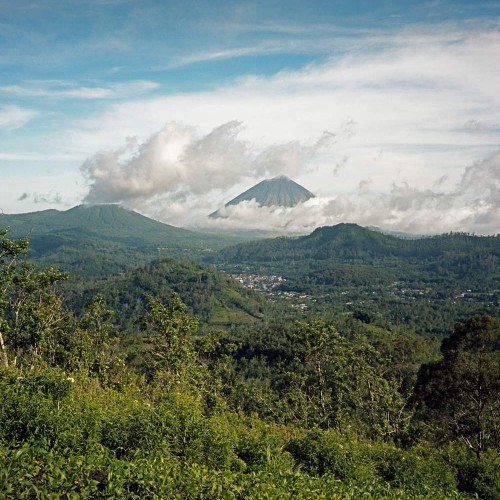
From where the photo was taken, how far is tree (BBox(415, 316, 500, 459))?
658 inches

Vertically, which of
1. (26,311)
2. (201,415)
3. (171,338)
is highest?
(26,311)

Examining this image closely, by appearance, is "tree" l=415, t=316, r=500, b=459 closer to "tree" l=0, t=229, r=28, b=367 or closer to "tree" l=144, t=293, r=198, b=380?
"tree" l=144, t=293, r=198, b=380

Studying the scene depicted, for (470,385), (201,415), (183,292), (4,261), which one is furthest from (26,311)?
(183,292)

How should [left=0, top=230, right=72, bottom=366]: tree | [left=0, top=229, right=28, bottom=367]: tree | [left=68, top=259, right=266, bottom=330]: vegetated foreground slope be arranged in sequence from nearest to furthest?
1. [left=0, top=229, right=28, bottom=367]: tree
2. [left=0, top=230, right=72, bottom=366]: tree
3. [left=68, top=259, right=266, bottom=330]: vegetated foreground slope

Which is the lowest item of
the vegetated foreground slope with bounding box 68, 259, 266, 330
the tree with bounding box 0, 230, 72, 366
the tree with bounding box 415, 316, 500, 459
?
the vegetated foreground slope with bounding box 68, 259, 266, 330

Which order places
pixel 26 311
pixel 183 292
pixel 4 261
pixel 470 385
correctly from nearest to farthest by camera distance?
pixel 4 261 → pixel 26 311 → pixel 470 385 → pixel 183 292

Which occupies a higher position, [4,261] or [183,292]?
[4,261]

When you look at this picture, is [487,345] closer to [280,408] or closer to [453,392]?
[453,392]

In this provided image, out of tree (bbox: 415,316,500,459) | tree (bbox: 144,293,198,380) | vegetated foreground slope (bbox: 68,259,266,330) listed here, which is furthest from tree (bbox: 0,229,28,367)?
vegetated foreground slope (bbox: 68,259,266,330)

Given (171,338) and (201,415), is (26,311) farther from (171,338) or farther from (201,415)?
(201,415)

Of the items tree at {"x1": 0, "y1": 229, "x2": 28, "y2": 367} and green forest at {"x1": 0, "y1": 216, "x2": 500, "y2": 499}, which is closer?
green forest at {"x1": 0, "y1": 216, "x2": 500, "y2": 499}

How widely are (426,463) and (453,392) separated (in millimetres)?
9922

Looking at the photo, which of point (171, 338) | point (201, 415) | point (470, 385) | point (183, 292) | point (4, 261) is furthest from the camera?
point (183, 292)

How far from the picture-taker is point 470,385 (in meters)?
17.4
